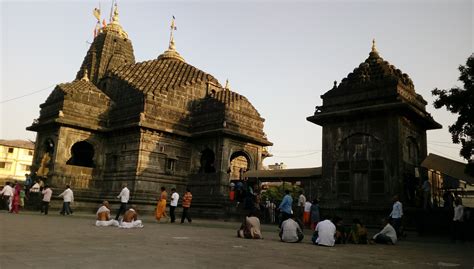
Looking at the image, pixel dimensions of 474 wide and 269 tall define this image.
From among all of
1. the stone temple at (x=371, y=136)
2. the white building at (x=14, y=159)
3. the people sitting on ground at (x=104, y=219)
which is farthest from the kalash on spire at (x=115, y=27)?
the white building at (x=14, y=159)

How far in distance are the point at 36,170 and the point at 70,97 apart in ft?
Answer: 18.3

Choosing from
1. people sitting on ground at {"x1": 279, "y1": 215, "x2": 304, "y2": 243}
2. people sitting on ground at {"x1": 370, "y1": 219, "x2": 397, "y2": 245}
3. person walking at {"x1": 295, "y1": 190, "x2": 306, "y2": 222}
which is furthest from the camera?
person walking at {"x1": 295, "y1": 190, "x2": 306, "y2": 222}

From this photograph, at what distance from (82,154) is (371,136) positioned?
2193 cm

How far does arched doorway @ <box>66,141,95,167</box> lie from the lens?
28772 millimetres

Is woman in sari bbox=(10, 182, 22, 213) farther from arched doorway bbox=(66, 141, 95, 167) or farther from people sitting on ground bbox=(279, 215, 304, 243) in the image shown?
people sitting on ground bbox=(279, 215, 304, 243)

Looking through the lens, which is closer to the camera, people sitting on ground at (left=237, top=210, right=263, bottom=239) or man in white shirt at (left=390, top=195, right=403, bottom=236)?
people sitting on ground at (left=237, top=210, right=263, bottom=239)

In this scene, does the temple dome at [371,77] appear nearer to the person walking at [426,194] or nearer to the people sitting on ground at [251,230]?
the person walking at [426,194]

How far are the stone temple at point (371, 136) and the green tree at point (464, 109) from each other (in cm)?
204

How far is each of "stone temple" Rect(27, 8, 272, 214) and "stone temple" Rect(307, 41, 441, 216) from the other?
8617mm

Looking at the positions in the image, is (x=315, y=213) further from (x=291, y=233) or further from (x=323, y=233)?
(x=323, y=233)

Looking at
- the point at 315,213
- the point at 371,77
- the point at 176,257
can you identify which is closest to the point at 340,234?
the point at 315,213

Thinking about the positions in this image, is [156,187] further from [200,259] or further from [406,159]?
[200,259]

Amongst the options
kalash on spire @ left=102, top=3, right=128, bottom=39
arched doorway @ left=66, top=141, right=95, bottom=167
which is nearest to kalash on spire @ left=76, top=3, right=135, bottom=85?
kalash on spire @ left=102, top=3, right=128, bottom=39

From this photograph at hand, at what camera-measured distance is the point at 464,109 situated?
13.8 metres
